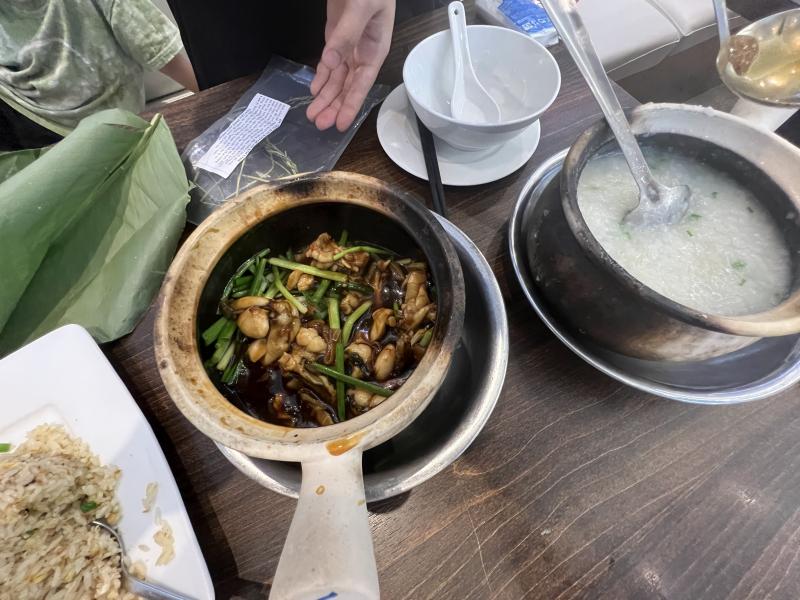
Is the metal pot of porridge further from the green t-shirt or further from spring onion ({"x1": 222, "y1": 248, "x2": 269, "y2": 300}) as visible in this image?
the green t-shirt

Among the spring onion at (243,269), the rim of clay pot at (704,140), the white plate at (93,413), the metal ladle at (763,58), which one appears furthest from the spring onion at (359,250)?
the metal ladle at (763,58)

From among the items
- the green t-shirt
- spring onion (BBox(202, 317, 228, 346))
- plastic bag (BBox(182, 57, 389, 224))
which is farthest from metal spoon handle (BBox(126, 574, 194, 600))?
the green t-shirt

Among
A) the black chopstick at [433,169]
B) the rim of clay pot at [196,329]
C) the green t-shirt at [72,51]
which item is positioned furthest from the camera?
the green t-shirt at [72,51]

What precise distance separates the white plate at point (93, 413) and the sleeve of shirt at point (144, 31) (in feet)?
4.74

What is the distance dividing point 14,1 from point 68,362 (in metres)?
1.59

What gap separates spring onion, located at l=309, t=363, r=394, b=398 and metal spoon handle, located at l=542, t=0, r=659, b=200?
673mm

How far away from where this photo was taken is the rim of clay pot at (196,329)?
601 mm

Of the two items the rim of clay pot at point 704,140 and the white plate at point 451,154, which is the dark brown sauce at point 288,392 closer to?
the rim of clay pot at point 704,140

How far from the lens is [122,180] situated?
1210 mm

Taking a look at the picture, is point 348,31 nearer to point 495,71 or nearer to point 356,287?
point 495,71

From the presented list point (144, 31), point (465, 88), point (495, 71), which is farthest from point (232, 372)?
point (144, 31)

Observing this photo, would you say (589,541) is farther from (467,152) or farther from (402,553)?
(467,152)

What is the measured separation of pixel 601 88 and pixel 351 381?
79 cm

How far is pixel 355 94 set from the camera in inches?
51.4
